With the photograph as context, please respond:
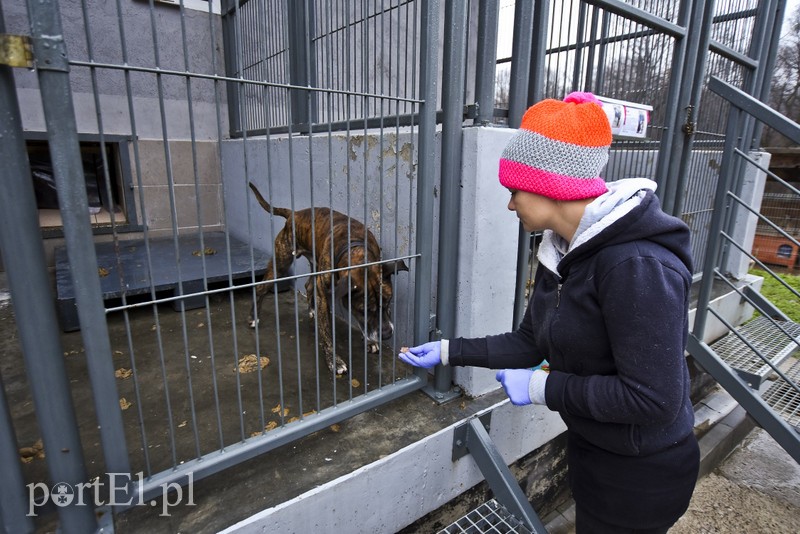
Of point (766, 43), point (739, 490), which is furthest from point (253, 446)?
point (766, 43)

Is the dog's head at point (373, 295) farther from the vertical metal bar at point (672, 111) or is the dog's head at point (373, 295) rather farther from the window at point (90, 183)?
the window at point (90, 183)

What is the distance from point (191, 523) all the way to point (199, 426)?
74cm

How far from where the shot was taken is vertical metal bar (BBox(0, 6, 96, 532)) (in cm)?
138

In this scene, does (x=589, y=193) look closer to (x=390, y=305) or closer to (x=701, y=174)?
(x=390, y=305)

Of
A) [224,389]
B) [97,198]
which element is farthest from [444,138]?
[97,198]

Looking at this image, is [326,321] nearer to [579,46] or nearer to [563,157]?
[563,157]

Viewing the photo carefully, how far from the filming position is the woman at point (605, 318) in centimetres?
128

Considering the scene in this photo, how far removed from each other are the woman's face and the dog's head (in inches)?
56.1

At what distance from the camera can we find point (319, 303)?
3.29 m

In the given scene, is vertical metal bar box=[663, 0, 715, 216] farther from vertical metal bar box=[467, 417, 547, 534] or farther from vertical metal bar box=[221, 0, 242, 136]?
vertical metal bar box=[221, 0, 242, 136]

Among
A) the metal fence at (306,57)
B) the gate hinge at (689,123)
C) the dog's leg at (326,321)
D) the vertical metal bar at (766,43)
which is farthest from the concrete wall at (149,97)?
the vertical metal bar at (766,43)

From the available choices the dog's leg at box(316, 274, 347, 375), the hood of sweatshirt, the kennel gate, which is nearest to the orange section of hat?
the hood of sweatshirt

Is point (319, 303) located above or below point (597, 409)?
below

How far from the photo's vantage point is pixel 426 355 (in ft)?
6.92
